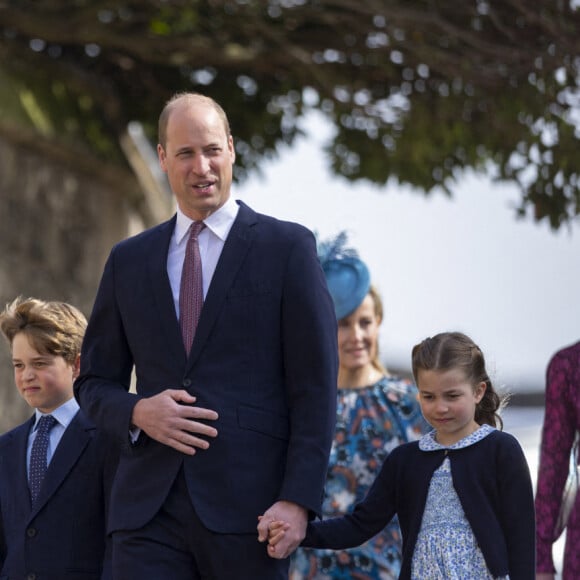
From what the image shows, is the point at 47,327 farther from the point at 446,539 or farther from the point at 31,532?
the point at 446,539

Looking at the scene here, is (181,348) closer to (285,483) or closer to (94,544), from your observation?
(285,483)

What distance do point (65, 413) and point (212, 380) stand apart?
1099mm

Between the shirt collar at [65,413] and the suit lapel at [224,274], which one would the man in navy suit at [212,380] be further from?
the shirt collar at [65,413]

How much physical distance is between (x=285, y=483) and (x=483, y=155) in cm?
690

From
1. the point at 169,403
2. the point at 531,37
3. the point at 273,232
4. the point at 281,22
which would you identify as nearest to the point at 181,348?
the point at 169,403

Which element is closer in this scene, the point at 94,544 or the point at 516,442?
the point at 516,442

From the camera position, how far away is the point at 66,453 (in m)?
4.74

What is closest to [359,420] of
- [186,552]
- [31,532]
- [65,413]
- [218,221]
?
[65,413]

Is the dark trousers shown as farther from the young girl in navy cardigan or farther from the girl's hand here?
the young girl in navy cardigan

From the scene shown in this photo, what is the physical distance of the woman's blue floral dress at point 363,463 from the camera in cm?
574

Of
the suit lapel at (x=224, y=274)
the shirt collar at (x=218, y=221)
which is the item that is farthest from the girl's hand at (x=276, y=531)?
the shirt collar at (x=218, y=221)

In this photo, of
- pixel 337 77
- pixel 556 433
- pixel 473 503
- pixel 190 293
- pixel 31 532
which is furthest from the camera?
pixel 337 77

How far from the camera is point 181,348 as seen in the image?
156 inches

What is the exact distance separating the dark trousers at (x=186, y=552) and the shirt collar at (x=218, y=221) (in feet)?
2.35
